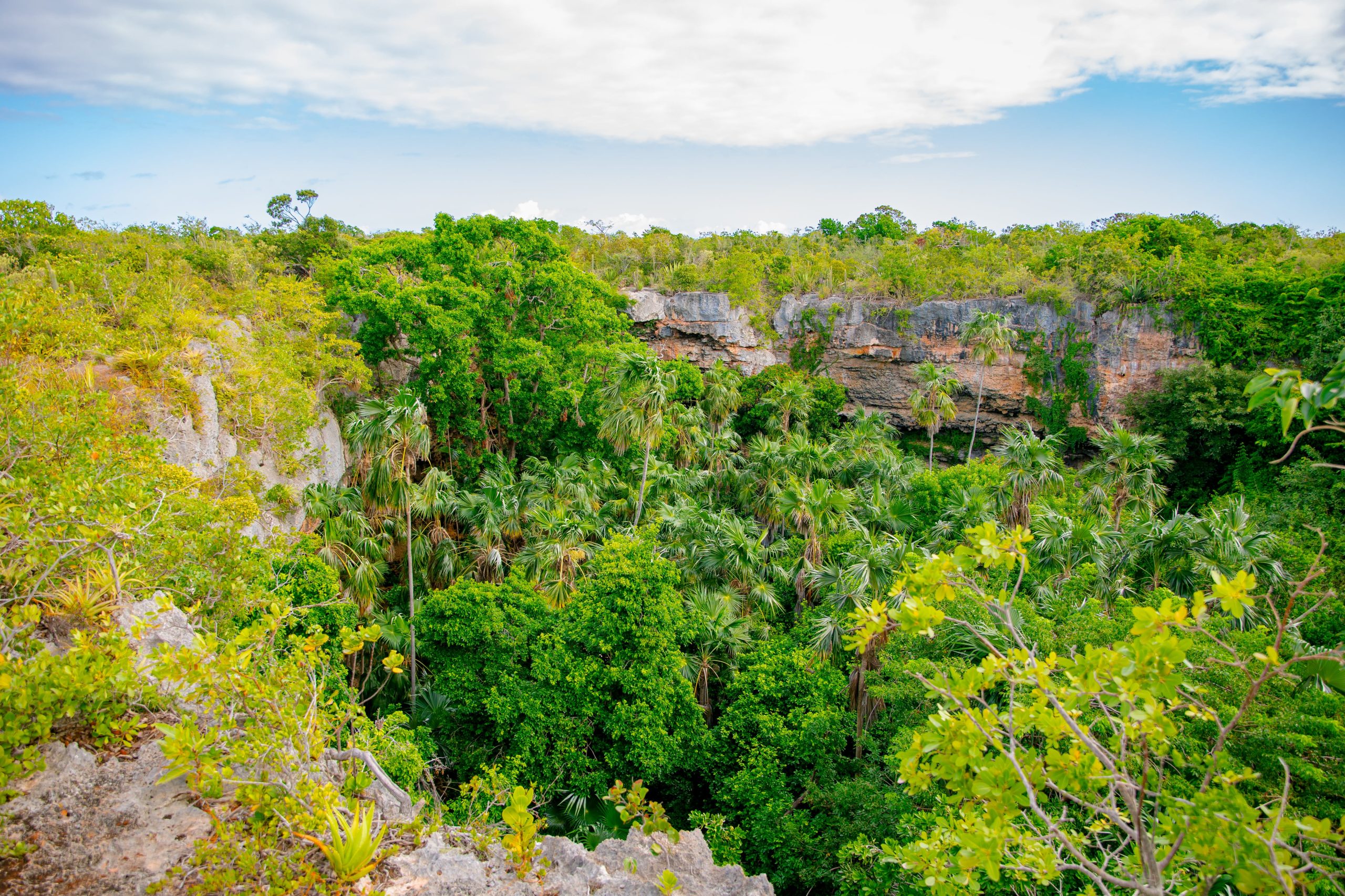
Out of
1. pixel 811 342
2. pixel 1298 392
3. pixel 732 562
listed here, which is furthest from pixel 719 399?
pixel 1298 392

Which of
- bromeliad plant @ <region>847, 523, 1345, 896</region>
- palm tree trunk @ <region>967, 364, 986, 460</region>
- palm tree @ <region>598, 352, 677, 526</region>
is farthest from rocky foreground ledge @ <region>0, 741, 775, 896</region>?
palm tree trunk @ <region>967, 364, 986, 460</region>

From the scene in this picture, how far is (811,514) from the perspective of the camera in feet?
53.8

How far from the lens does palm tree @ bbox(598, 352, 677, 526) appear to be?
60.0 feet

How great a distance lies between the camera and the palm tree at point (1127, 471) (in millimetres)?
20328

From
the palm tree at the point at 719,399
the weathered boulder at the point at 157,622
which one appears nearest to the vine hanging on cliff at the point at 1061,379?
the palm tree at the point at 719,399

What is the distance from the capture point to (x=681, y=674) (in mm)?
13422

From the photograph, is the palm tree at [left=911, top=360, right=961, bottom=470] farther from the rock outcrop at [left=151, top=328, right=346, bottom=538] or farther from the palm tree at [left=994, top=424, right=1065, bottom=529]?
the rock outcrop at [left=151, top=328, right=346, bottom=538]

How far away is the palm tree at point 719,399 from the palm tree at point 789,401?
182 cm

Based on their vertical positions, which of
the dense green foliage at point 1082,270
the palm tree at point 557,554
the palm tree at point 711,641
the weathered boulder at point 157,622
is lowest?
the palm tree at point 711,641

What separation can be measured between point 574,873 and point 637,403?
45.7ft

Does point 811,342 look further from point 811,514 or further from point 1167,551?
point 1167,551

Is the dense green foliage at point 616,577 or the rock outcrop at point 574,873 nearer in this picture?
the dense green foliage at point 616,577

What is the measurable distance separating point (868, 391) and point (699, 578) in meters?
26.9

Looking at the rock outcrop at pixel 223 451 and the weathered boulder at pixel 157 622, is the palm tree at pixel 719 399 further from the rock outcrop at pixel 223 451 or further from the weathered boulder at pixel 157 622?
the weathered boulder at pixel 157 622
